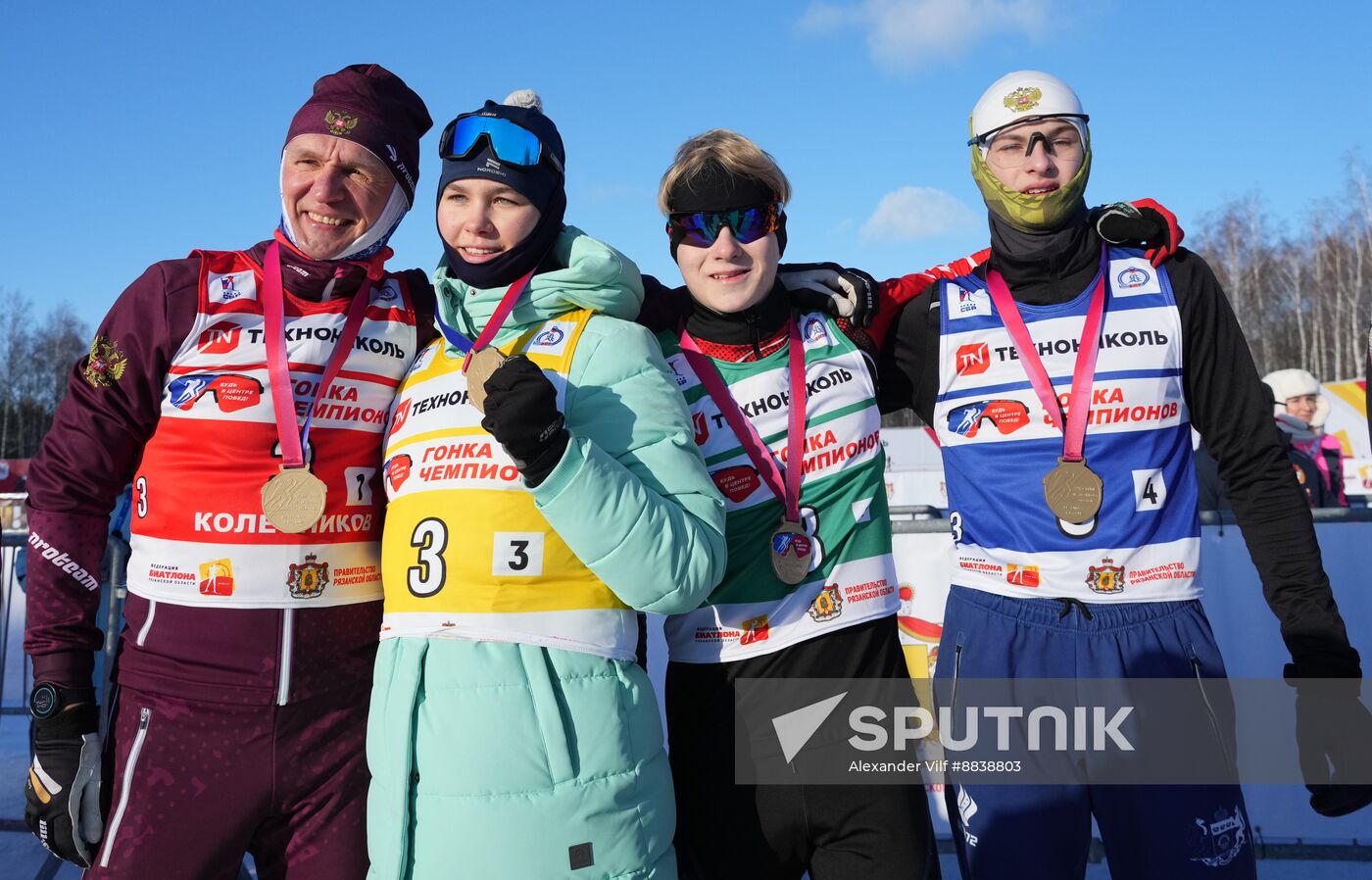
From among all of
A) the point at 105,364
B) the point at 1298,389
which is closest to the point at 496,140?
the point at 105,364

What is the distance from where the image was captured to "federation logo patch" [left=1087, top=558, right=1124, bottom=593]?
2396 mm

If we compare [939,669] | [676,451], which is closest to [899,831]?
[939,669]

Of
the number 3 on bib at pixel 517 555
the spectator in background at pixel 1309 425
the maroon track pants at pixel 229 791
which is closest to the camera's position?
the number 3 on bib at pixel 517 555

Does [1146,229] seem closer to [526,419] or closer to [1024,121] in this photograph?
[1024,121]

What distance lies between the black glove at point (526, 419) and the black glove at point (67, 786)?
1.43 meters

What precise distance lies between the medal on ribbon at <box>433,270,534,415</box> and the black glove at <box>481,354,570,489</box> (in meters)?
0.08

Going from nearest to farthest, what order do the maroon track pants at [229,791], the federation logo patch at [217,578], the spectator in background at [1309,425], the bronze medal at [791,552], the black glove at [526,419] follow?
the black glove at [526,419] < the maroon track pants at [229,791] < the federation logo patch at [217,578] < the bronze medal at [791,552] < the spectator in background at [1309,425]

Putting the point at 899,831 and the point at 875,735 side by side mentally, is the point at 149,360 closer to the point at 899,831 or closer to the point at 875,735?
the point at 875,735

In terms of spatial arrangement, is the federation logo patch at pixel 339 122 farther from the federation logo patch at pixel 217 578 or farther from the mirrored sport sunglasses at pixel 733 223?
the federation logo patch at pixel 217 578

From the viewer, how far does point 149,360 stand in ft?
7.65

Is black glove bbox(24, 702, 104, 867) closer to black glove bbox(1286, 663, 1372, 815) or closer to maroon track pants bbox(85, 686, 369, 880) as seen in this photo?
maroon track pants bbox(85, 686, 369, 880)

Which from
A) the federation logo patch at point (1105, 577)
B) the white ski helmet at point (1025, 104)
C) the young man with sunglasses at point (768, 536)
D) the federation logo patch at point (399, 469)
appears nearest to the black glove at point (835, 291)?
the young man with sunglasses at point (768, 536)

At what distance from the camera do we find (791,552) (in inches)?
95.3

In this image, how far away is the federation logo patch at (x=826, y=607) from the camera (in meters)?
2.41
